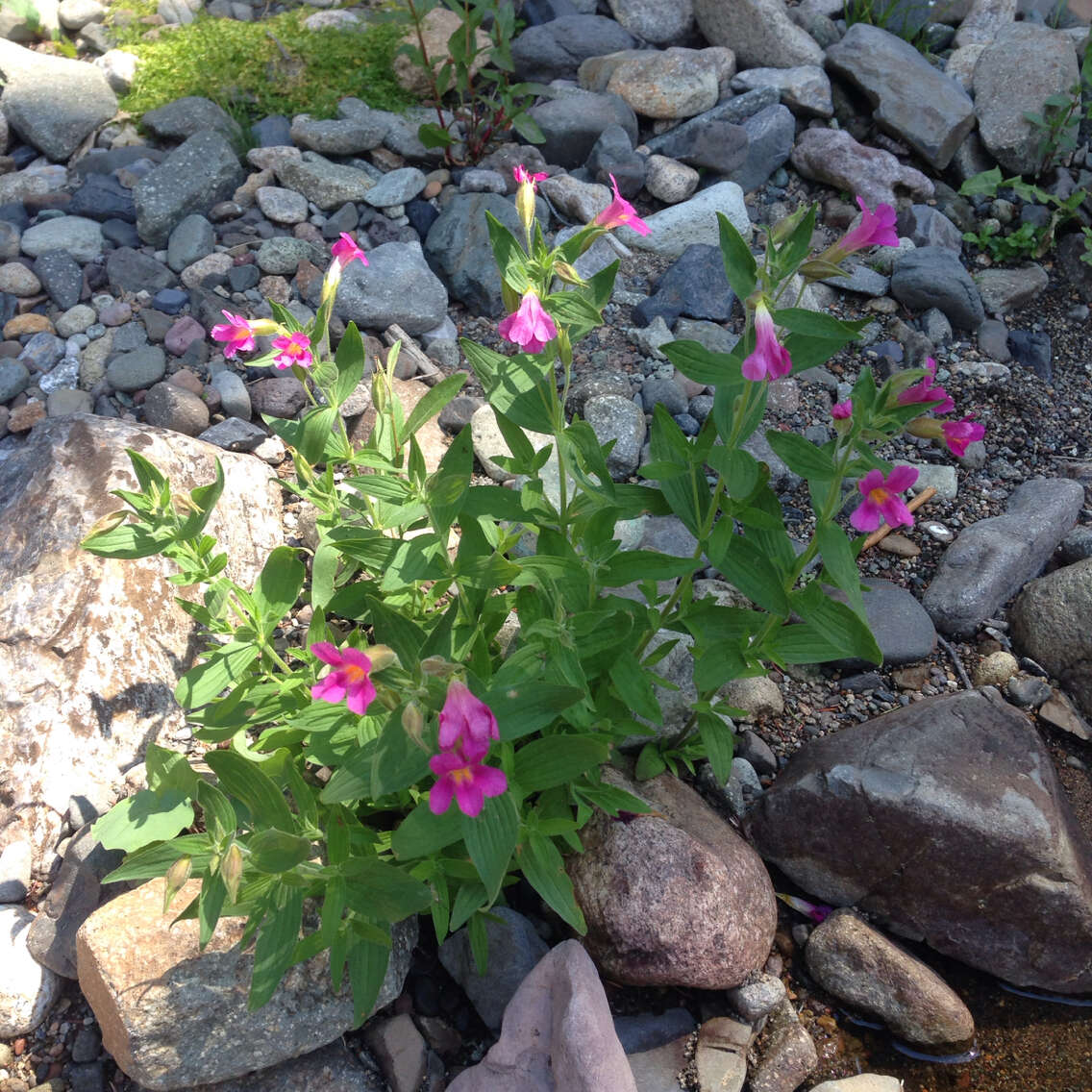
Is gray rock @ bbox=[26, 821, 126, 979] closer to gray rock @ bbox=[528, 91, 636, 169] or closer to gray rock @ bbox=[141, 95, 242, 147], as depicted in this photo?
gray rock @ bbox=[141, 95, 242, 147]

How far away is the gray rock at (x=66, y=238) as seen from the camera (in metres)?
4.52

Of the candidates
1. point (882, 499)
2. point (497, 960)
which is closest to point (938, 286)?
point (882, 499)

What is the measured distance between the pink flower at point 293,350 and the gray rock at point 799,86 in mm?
3920

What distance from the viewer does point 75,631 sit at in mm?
3016

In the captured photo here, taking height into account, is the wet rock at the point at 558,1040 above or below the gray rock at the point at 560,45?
Answer: below

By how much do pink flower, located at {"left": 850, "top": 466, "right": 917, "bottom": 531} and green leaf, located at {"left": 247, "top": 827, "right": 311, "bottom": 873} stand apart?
1375 mm

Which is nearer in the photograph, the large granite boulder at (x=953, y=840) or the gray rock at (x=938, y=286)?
the large granite boulder at (x=953, y=840)

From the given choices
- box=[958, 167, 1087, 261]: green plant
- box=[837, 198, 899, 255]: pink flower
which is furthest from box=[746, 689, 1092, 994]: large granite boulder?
box=[958, 167, 1087, 261]: green plant

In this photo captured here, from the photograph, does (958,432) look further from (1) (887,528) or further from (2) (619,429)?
(2) (619,429)

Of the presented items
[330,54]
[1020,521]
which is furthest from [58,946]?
[330,54]

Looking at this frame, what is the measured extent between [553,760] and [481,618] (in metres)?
0.55

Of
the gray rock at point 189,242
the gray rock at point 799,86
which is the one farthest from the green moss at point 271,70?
the gray rock at point 799,86

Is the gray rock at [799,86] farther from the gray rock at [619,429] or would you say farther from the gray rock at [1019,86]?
the gray rock at [619,429]

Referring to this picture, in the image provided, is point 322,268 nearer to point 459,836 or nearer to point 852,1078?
point 459,836
